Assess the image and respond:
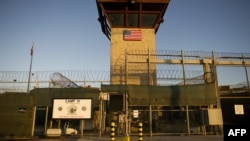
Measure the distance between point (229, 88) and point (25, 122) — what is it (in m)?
28.7

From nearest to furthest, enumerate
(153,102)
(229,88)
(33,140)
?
(33,140), (153,102), (229,88)

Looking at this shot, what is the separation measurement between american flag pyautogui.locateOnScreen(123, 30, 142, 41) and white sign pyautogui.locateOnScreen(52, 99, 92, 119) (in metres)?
12.9

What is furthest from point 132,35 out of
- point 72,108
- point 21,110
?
point 21,110

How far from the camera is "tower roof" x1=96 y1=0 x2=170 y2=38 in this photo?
27.4 meters

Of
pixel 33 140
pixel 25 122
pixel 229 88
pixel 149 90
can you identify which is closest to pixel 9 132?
pixel 25 122

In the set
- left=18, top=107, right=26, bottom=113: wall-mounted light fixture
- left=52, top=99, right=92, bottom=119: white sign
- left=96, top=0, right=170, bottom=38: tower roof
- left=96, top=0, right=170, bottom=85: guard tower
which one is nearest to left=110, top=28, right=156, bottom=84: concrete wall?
left=96, top=0, right=170, bottom=85: guard tower

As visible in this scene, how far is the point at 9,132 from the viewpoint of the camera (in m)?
17.9

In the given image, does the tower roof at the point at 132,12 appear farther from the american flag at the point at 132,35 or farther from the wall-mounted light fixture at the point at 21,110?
the wall-mounted light fixture at the point at 21,110

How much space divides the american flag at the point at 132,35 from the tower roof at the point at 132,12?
88 centimetres

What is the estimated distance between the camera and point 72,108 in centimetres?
1709

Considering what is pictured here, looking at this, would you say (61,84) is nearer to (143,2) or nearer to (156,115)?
(156,115)

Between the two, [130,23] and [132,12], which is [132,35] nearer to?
[130,23]

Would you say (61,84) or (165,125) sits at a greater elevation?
(61,84)

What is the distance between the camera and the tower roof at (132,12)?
2738 cm
